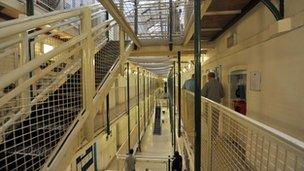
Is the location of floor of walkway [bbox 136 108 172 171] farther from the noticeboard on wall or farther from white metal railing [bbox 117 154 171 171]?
the noticeboard on wall

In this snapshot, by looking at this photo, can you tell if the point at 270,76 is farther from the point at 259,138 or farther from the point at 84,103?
the point at 84,103

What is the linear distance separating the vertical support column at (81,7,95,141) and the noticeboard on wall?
6.63 feet

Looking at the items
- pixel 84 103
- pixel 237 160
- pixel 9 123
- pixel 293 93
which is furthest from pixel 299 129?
pixel 9 123

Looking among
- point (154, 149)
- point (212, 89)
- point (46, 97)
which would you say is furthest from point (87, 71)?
point (154, 149)

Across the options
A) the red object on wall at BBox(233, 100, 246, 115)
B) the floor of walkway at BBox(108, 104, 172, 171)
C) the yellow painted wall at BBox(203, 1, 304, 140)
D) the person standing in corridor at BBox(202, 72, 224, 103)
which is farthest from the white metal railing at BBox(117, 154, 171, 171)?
the yellow painted wall at BBox(203, 1, 304, 140)

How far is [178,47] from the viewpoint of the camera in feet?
18.6

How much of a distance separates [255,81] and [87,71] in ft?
6.99

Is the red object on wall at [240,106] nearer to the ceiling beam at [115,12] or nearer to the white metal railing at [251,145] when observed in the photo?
the white metal railing at [251,145]

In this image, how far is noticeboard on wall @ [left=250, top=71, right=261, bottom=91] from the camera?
3.03 metres

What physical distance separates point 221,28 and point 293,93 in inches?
108

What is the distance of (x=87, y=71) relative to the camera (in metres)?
2.29

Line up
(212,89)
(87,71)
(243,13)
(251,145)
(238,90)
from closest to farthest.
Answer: (251,145), (87,71), (243,13), (238,90), (212,89)

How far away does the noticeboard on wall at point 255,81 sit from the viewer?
303cm

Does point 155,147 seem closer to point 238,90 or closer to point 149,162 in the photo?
point 149,162
